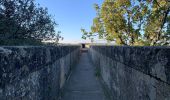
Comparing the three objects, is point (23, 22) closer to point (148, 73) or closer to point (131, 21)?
point (148, 73)

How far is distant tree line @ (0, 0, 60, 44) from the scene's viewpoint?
5.87 metres

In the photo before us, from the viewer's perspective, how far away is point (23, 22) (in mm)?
6617

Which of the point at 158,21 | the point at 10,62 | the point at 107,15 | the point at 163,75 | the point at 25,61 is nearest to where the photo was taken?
the point at 10,62

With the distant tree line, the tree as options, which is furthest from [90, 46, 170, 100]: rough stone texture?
the tree

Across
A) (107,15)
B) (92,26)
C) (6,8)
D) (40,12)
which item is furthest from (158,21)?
(6,8)

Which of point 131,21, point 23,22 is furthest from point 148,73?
point 131,21

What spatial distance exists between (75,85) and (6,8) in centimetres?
389

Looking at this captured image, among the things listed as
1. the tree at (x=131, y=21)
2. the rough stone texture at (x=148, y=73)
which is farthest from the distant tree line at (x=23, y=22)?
the tree at (x=131, y=21)

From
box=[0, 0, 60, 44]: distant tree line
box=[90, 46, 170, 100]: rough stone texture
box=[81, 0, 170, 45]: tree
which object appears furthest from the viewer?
box=[81, 0, 170, 45]: tree

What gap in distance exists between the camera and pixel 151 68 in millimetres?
2645

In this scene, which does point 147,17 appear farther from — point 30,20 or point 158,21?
point 30,20

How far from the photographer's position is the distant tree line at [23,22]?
5867mm

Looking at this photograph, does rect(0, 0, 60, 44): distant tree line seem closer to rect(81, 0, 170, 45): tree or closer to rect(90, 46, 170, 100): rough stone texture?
rect(90, 46, 170, 100): rough stone texture

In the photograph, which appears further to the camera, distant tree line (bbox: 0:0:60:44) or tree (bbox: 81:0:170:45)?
tree (bbox: 81:0:170:45)
